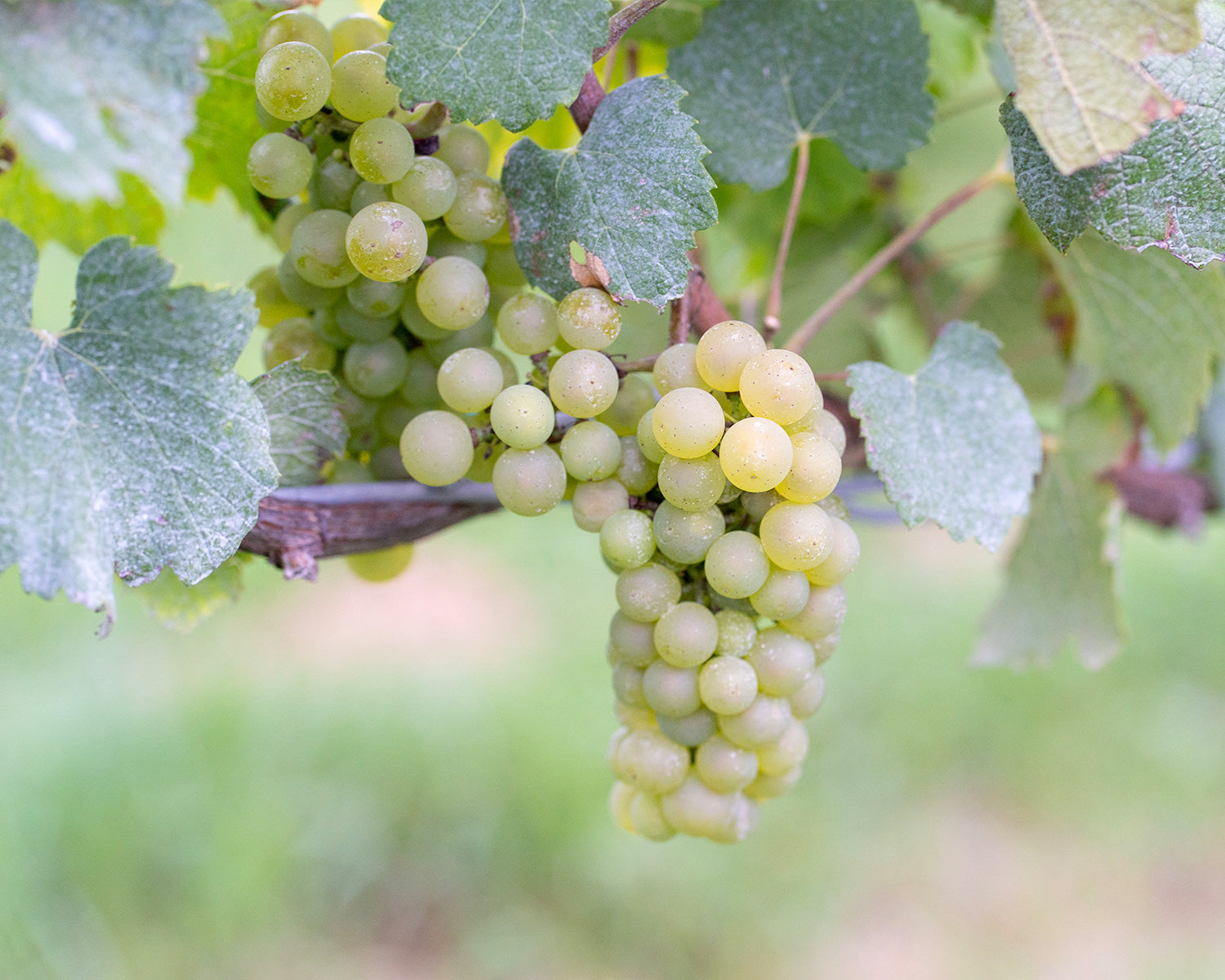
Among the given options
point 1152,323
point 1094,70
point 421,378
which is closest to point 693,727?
point 421,378

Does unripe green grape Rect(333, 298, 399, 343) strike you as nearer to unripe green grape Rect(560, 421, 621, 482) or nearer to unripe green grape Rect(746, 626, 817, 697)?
unripe green grape Rect(560, 421, 621, 482)

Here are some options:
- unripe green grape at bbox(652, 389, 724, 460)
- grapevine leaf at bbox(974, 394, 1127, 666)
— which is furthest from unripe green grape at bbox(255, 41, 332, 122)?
grapevine leaf at bbox(974, 394, 1127, 666)

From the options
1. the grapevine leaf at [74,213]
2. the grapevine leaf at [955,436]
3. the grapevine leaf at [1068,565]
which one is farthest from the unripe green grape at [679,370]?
the grapevine leaf at [1068,565]

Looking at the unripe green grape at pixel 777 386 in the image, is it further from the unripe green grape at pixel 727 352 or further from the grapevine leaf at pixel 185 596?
the grapevine leaf at pixel 185 596

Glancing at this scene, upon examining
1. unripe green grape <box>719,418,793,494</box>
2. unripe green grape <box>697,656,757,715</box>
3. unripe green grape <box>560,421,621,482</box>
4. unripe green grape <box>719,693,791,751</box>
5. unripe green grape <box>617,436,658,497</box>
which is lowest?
unripe green grape <box>719,693,791,751</box>

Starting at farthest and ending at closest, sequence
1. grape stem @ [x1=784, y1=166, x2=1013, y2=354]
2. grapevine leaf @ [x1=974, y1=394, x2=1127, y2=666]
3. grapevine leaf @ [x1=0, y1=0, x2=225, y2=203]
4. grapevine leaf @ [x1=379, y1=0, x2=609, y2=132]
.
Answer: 1. grapevine leaf @ [x1=974, y1=394, x2=1127, y2=666]
2. grape stem @ [x1=784, y1=166, x2=1013, y2=354]
3. grapevine leaf @ [x1=379, y1=0, x2=609, y2=132]
4. grapevine leaf @ [x1=0, y1=0, x2=225, y2=203]

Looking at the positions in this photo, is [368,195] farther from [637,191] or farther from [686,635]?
[686,635]

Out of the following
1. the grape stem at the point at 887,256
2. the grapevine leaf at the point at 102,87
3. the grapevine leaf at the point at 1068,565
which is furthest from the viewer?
the grapevine leaf at the point at 1068,565
